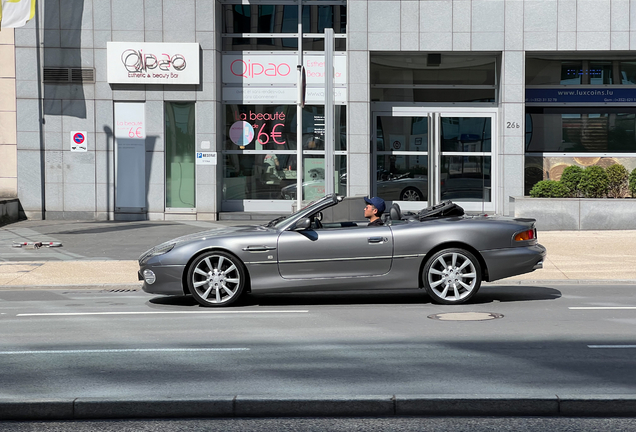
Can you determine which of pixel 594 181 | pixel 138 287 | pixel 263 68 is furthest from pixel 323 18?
pixel 138 287

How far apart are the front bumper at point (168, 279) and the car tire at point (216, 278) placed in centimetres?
11

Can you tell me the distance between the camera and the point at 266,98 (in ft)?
74.9

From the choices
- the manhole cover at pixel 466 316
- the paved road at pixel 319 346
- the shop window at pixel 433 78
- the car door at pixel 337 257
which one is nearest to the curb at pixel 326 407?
the paved road at pixel 319 346

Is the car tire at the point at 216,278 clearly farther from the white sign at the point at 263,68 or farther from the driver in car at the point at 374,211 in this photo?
the white sign at the point at 263,68

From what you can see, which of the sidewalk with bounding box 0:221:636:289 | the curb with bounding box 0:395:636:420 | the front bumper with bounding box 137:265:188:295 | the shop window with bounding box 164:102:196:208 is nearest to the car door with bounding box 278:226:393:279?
the front bumper with bounding box 137:265:188:295

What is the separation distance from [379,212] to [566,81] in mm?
15505

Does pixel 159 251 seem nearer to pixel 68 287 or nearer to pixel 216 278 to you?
pixel 216 278

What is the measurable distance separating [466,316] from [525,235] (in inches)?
66.7

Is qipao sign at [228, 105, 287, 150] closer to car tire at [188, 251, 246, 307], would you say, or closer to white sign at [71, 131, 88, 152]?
white sign at [71, 131, 88, 152]

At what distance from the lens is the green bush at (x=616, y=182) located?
1944 cm

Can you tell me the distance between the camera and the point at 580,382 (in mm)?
5836

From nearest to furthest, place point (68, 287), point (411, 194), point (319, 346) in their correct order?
point (319, 346) < point (68, 287) < point (411, 194)

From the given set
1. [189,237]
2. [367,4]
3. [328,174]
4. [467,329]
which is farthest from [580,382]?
[367,4]

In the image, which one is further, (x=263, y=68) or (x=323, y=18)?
(x=323, y=18)
